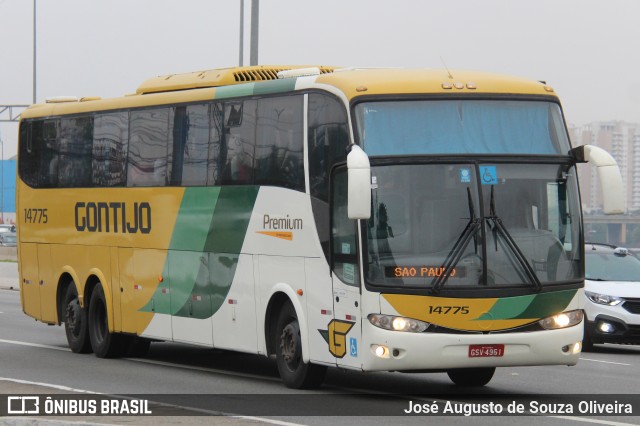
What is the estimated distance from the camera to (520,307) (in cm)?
1320

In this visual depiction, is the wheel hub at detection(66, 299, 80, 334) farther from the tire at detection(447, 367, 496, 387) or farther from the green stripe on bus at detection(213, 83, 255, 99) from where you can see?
the tire at detection(447, 367, 496, 387)

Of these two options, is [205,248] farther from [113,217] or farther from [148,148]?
[113,217]

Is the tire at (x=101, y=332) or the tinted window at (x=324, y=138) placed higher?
the tinted window at (x=324, y=138)

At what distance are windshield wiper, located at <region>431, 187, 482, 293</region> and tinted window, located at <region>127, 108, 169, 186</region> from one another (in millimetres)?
5879

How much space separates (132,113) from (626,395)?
808 centimetres

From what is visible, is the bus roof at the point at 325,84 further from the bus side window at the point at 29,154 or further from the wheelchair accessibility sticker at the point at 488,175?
the bus side window at the point at 29,154

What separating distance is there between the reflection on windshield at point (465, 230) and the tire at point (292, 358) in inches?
69.9

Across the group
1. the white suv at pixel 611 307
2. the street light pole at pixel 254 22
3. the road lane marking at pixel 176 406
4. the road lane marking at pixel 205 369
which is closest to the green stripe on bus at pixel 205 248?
the road lane marking at pixel 205 369

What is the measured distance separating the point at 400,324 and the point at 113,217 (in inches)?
288

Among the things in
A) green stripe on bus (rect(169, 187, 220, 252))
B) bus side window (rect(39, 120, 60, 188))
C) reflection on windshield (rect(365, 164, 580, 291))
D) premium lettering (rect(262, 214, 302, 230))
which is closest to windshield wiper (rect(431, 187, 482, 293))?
reflection on windshield (rect(365, 164, 580, 291))

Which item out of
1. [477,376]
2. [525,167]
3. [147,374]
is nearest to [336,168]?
[525,167]

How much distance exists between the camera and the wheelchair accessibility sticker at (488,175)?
1338 centimetres

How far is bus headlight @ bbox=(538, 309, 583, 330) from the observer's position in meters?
13.4

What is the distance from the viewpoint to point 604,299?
2147 centimetres
